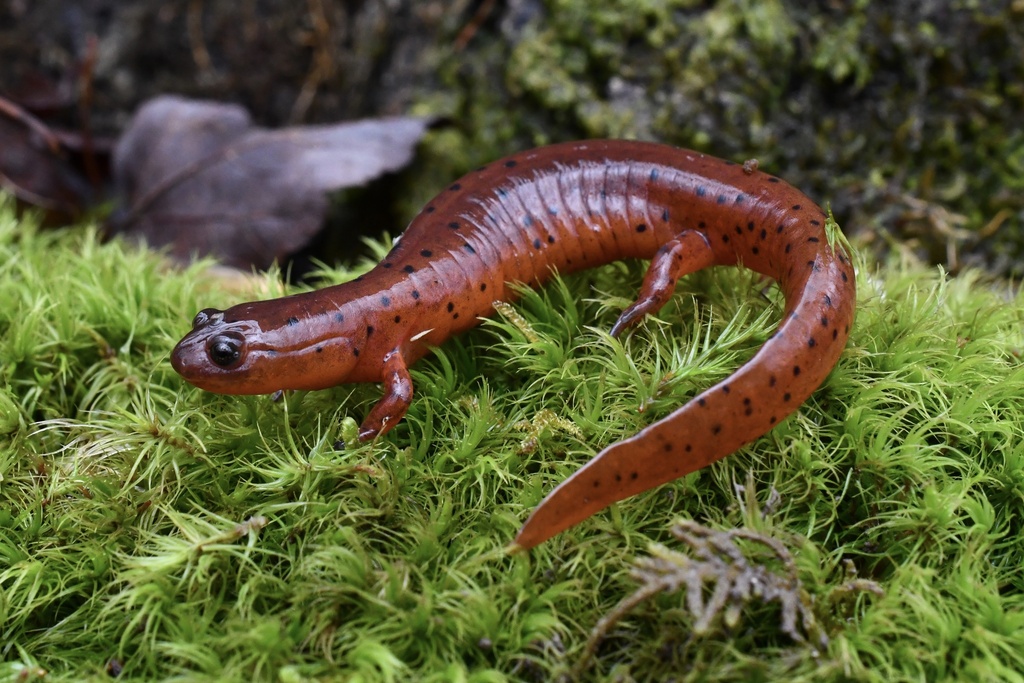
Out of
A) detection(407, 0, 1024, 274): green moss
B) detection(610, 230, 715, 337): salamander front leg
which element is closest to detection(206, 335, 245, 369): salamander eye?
detection(610, 230, 715, 337): salamander front leg

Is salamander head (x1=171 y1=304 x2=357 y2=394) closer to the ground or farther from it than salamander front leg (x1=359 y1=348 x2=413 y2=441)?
farther from it

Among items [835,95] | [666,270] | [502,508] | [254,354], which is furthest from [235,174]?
[835,95]

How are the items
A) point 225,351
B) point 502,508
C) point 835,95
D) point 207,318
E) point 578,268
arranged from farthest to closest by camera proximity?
point 835,95
point 578,268
point 207,318
point 225,351
point 502,508

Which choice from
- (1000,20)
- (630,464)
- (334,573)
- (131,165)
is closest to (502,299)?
(630,464)

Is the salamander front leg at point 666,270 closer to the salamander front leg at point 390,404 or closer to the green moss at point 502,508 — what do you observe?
the green moss at point 502,508

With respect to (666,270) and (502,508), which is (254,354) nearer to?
(502,508)

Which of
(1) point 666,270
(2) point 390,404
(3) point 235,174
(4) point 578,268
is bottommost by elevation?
(3) point 235,174

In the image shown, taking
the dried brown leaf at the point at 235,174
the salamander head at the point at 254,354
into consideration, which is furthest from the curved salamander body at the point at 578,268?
the dried brown leaf at the point at 235,174

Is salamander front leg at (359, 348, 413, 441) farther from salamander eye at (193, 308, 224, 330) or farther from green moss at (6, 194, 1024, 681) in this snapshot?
salamander eye at (193, 308, 224, 330)
